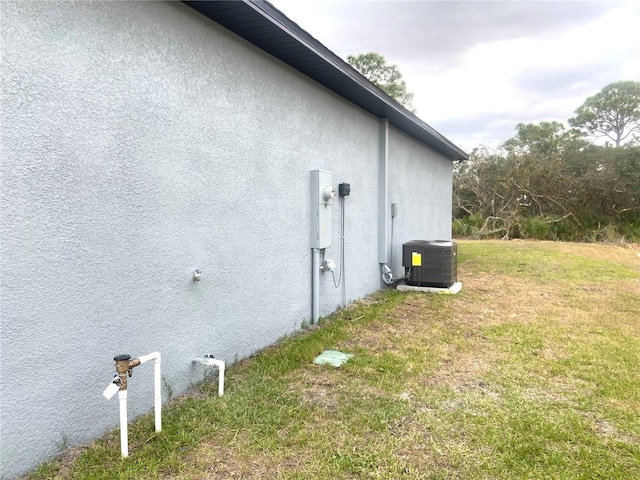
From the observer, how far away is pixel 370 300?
5957mm

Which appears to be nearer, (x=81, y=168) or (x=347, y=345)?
(x=81, y=168)

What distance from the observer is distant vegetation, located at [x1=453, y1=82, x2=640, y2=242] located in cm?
1683

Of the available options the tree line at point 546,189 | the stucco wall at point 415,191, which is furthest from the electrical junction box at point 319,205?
the tree line at point 546,189

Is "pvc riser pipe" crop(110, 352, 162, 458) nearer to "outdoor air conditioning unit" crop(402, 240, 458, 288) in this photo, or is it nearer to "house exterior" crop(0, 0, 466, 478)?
"house exterior" crop(0, 0, 466, 478)

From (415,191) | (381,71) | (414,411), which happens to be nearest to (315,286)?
(414,411)

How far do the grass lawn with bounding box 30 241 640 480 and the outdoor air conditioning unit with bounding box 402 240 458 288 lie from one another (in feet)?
5.03

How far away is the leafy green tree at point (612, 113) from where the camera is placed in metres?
25.6

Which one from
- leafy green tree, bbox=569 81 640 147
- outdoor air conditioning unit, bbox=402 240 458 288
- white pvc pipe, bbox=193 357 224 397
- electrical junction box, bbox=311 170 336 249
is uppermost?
leafy green tree, bbox=569 81 640 147

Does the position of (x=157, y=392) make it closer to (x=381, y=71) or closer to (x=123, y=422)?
(x=123, y=422)

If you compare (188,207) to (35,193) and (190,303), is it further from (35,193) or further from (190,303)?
(35,193)

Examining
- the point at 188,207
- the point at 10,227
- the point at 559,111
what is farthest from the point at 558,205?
the point at 10,227

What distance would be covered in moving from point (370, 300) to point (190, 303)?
11.5 ft

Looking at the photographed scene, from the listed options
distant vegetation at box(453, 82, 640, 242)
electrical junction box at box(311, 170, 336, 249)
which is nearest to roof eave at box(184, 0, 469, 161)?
electrical junction box at box(311, 170, 336, 249)

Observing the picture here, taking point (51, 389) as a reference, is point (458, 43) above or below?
above
